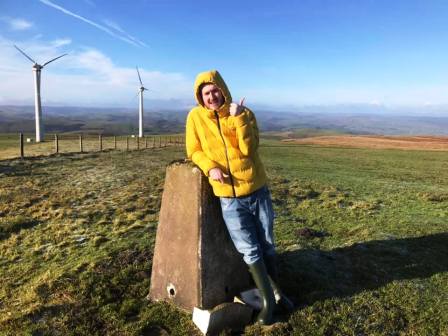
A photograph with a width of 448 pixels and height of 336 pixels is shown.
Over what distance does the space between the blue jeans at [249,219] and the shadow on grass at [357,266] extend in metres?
1.42

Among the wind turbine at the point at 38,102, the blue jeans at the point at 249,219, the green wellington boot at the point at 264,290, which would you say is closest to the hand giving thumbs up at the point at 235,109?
the blue jeans at the point at 249,219

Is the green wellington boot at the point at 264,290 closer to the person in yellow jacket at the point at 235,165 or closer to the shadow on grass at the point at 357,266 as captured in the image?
the person in yellow jacket at the point at 235,165

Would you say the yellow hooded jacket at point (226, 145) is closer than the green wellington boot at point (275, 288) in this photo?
Yes

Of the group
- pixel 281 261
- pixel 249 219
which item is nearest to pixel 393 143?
pixel 281 261

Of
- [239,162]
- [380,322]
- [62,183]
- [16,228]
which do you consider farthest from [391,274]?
[62,183]

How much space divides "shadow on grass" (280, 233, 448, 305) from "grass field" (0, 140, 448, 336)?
0.07 ft

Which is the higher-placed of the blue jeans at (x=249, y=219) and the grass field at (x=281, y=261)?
the blue jeans at (x=249, y=219)

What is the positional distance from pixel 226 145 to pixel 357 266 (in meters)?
4.10

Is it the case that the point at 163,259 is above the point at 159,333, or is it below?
above

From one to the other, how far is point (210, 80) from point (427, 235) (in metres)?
7.63

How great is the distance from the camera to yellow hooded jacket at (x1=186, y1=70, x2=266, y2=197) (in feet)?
17.6

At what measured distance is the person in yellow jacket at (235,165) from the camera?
536 centimetres

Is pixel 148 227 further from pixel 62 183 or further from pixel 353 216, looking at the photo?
pixel 62 183

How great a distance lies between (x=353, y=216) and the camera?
12188 millimetres
